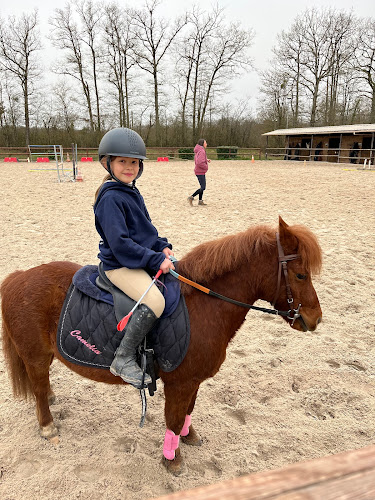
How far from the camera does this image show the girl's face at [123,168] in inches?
79.7

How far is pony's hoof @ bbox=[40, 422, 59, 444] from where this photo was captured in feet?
7.95

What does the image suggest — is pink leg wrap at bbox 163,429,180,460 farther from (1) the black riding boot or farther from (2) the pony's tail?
(2) the pony's tail

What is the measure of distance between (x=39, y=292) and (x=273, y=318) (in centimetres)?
295

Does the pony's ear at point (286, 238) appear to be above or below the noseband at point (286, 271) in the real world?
above

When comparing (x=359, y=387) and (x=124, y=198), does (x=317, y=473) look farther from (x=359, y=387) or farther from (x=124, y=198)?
(x=359, y=387)

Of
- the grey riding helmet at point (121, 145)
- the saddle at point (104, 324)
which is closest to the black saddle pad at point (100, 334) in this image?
the saddle at point (104, 324)

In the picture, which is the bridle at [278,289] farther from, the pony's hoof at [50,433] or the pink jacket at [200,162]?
the pink jacket at [200,162]

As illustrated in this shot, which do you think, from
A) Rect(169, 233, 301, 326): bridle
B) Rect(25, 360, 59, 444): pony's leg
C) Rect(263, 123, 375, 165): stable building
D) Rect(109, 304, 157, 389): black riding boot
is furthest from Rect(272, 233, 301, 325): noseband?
Rect(263, 123, 375, 165): stable building

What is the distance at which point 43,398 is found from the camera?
2.45 metres

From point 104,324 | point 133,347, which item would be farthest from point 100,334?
point 133,347

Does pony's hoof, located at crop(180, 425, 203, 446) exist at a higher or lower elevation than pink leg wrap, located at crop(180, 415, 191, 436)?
lower

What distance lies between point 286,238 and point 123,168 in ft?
3.52

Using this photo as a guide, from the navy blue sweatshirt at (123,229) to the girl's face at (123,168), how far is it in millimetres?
58

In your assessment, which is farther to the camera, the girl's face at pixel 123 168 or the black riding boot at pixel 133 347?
the girl's face at pixel 123 168
